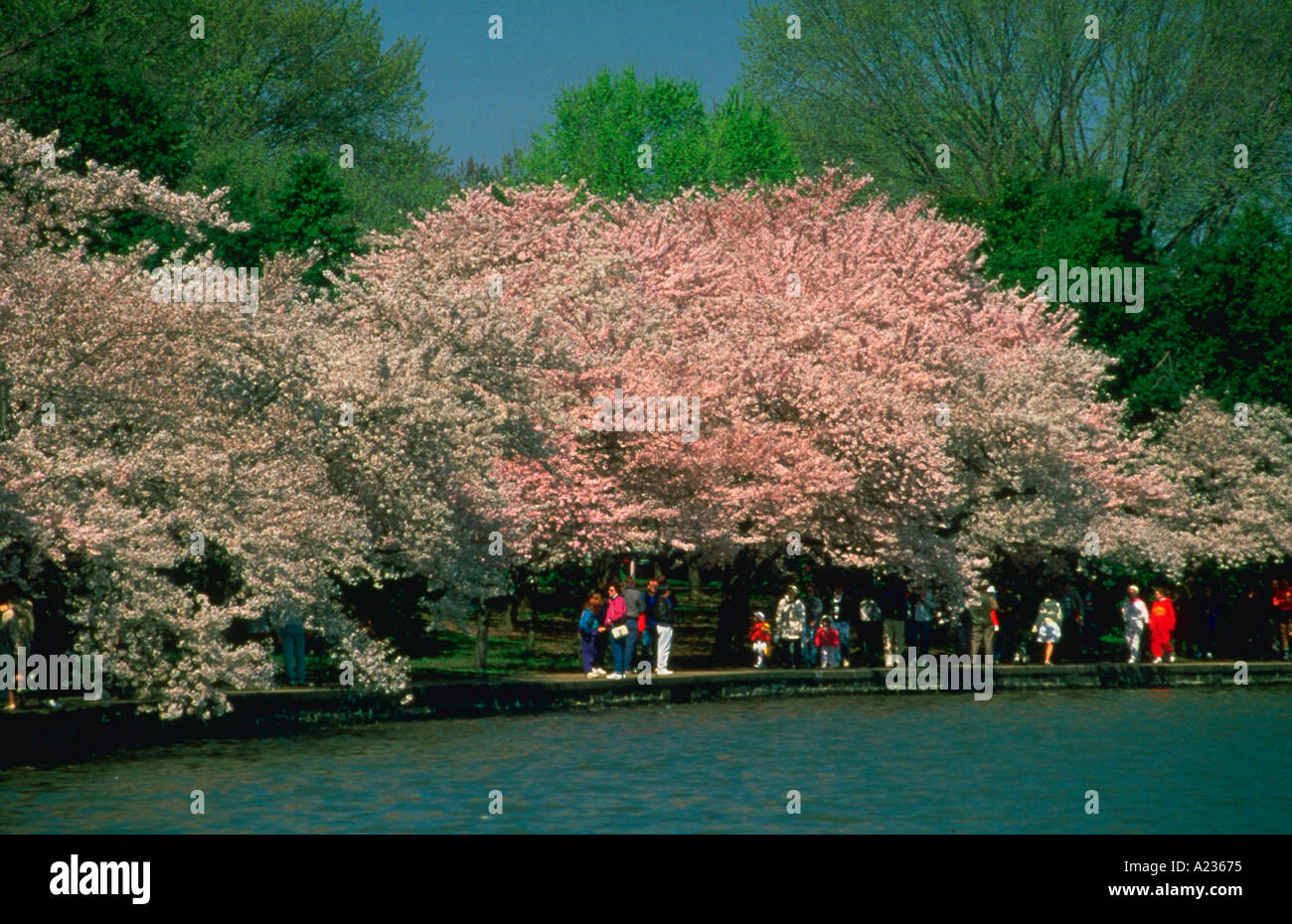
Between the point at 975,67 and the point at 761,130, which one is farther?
the point at 761,130

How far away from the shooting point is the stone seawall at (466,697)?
2381cm

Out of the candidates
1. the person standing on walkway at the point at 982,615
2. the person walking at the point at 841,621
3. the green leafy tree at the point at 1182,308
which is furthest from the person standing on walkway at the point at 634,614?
the green leafy tree at the point at 1182,308

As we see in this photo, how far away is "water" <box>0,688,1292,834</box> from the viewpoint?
754 inches

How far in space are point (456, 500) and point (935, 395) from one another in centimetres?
1368

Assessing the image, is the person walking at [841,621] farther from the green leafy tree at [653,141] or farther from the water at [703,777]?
the green leafy tree at [653,141]

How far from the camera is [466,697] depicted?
98.8ft

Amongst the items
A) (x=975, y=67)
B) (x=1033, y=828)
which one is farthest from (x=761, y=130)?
(x=1033, y=828)

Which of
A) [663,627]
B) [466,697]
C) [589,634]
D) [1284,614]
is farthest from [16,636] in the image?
[1284,614]

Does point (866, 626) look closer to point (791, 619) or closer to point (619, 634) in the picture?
point (791, 619)

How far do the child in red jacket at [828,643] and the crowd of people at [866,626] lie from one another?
0.06 ft

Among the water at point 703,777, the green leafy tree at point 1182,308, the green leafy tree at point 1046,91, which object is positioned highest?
the green leafy tree at point 1046,91

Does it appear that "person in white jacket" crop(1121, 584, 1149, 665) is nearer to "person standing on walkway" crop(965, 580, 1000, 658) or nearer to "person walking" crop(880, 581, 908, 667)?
"person standing on walkway" crop(965, 580, 1000, 658)
